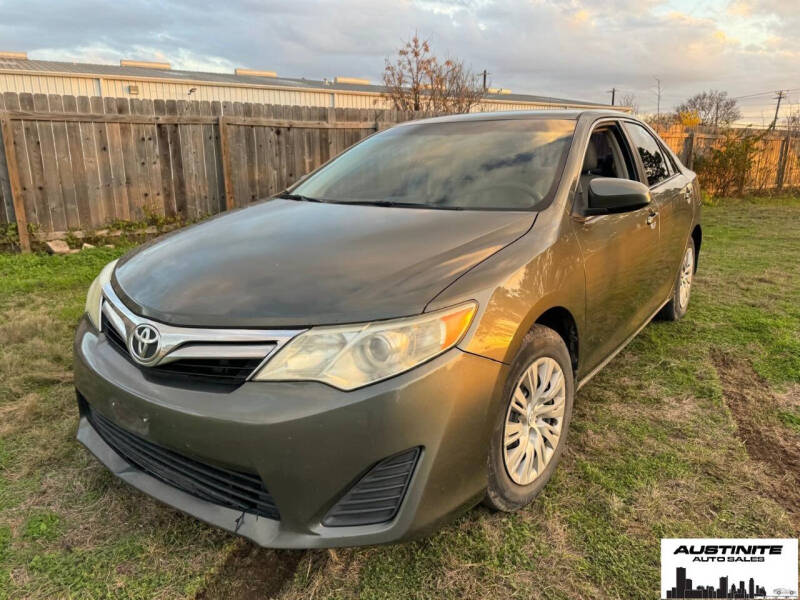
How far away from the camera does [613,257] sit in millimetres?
2561

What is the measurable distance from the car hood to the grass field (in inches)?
33.3

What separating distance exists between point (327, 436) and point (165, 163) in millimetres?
6700

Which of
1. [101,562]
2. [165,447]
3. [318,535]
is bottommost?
[101,562]

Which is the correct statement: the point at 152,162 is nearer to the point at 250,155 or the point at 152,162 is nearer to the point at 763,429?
the point at 250,155

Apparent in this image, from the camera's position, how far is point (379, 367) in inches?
59.0

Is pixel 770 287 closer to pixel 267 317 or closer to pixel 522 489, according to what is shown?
pixel 522 489

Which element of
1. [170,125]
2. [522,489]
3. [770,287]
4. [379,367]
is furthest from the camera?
[170,125]

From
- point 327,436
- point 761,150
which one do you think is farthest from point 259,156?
point 761,150

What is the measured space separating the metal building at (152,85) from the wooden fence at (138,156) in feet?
37.5

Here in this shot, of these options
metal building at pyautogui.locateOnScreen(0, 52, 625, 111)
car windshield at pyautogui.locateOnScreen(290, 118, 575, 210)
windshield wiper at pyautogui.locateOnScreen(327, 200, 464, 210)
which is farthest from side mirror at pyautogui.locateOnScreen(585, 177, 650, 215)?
metal building at pyautogui.locateOnScreen(0, 52, 625, 111)

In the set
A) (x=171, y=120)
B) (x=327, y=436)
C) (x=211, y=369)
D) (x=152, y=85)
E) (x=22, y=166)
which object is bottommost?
(x=327, y=436)

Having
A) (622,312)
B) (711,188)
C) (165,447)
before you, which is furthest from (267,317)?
(711,188)

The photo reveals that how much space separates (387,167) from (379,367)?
169 centimetres

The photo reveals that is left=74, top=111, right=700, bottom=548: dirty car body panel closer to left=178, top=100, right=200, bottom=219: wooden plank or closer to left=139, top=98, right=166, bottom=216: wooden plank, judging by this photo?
left=139, top=98, right=166, bottom=216: wooden plank
